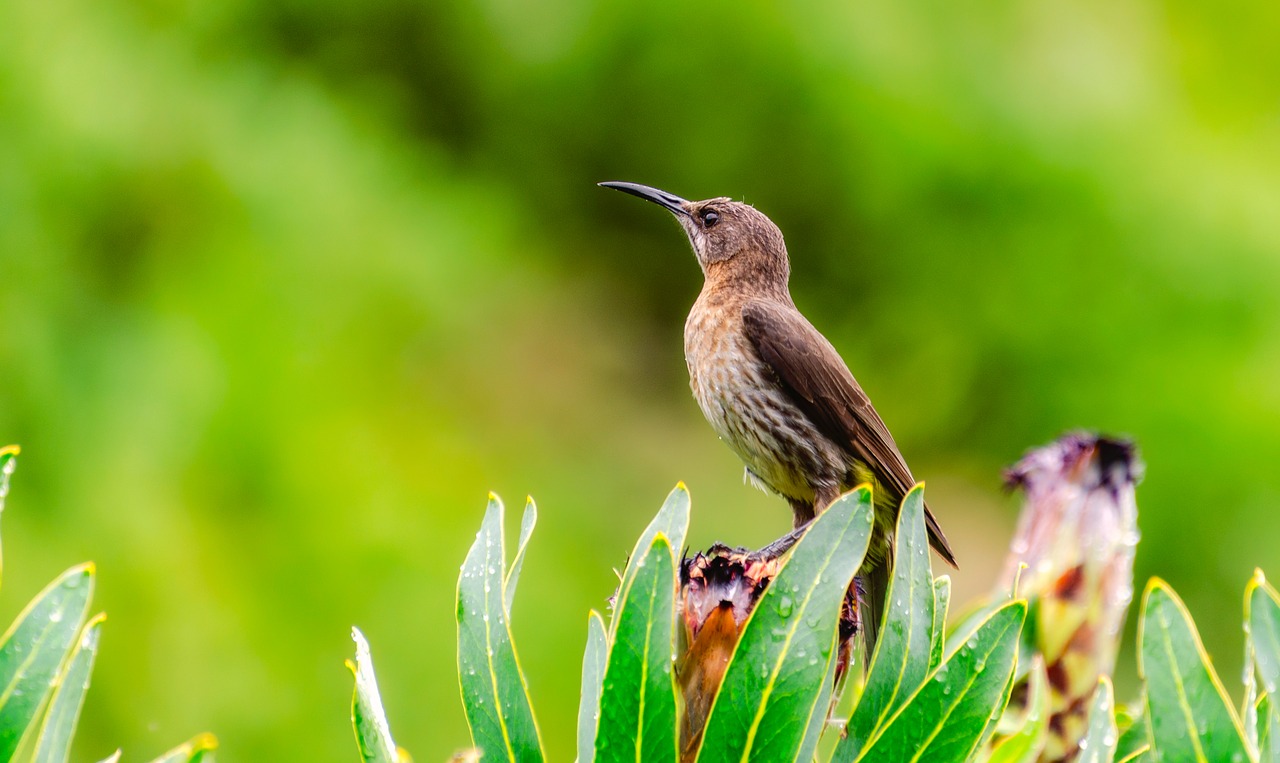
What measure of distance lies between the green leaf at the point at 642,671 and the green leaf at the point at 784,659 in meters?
0.06

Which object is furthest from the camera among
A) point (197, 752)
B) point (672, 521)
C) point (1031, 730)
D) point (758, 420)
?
point (758, 420)

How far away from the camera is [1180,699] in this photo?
1154 millimetres

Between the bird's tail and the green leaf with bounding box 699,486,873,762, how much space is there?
116cm

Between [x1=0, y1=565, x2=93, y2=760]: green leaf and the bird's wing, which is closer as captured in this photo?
[x1=0, y1=565, x2=93, y2=760]: green leaf

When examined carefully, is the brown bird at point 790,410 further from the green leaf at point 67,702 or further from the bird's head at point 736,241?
the green leaf at point 67,702

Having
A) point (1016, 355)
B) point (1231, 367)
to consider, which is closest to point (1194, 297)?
point (1231, 367)

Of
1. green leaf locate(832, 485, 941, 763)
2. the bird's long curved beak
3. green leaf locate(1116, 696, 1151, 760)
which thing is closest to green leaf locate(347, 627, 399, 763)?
green leaf locate(832, 485, 941, 763)

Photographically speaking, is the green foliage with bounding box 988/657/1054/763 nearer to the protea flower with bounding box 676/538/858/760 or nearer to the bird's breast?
the protea flower with bounding box 676/538/858/760

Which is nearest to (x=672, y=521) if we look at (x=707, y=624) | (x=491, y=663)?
(x=707, y=624)

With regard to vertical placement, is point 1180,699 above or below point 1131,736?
below

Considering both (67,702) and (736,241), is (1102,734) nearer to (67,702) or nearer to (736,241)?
(67,702)

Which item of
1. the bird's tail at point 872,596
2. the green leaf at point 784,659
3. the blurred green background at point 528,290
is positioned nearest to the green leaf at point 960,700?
the green leaf at point 784,659

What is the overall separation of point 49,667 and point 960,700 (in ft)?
2.99

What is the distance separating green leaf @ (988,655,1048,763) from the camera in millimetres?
1665
